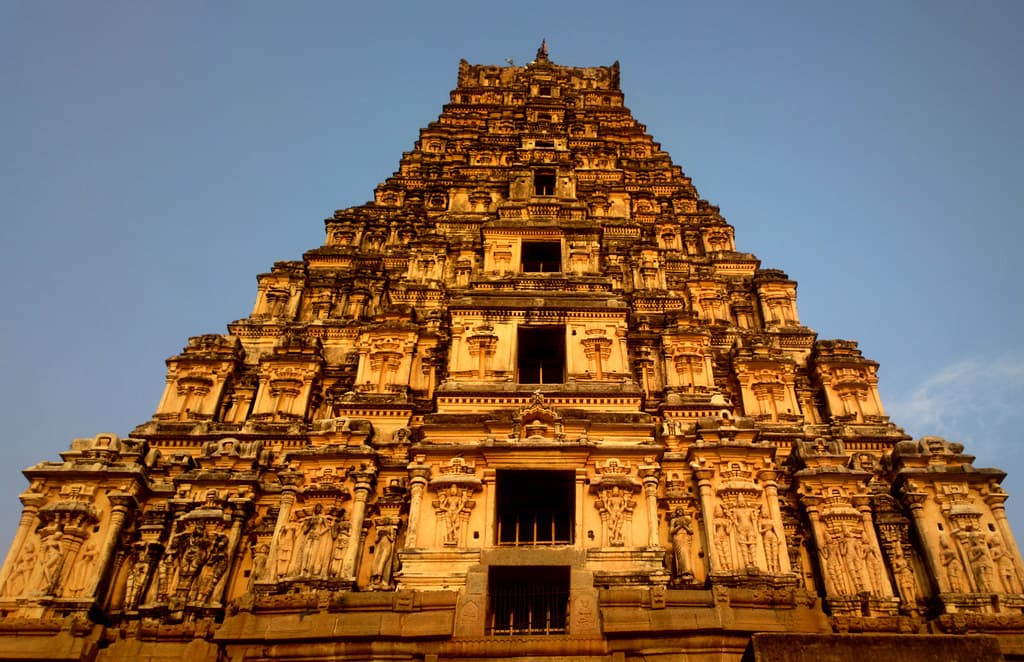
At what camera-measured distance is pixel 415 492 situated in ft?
51.1

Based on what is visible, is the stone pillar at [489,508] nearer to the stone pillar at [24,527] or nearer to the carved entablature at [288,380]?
the carved entablature at [288,380]

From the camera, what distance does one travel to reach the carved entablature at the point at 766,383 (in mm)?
19828

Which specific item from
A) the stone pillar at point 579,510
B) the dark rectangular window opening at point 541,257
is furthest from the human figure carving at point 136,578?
the dark rectangular window opening at point 541,257

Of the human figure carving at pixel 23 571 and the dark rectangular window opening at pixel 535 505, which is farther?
the dark rectangular window opening at pixel 535 505

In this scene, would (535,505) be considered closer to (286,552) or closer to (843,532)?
(286,552)

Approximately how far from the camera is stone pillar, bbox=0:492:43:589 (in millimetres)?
15633

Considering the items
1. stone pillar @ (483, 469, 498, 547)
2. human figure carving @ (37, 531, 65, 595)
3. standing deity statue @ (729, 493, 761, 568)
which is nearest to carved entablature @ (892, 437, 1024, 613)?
standing deity statue @ (729, 493, 761, 568)

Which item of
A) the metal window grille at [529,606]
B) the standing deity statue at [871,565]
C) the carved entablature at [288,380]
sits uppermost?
the carved entablature at [288,380]

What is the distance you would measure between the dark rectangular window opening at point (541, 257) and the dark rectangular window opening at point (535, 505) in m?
8.59

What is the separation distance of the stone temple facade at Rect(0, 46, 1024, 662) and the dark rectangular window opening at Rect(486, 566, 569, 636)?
0.06 m

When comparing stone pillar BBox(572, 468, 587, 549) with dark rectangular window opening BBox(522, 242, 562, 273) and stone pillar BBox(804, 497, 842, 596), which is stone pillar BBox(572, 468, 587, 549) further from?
dark rectangular window opening BBox(522, 242, 562, 273)

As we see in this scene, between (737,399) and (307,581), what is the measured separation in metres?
12.5

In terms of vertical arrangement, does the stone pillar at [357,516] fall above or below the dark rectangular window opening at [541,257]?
below

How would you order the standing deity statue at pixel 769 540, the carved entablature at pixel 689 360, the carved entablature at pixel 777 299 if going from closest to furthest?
1. the standing deity statue at pixel 769 540
2. the carved entablature at pixel 689 360
3. the carved entablature at pixel 777 299
